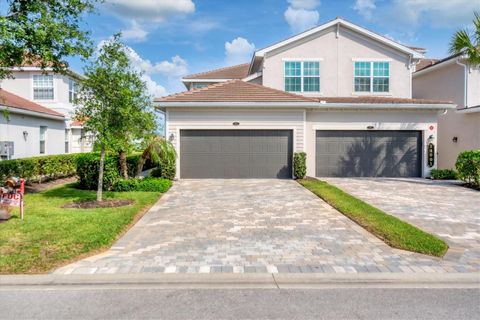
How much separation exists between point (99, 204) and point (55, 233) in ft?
9.95

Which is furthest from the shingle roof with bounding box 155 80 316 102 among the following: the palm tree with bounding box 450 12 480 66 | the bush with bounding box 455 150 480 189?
the bush with bounding box 455 150 480 189

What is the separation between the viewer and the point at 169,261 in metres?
5.79

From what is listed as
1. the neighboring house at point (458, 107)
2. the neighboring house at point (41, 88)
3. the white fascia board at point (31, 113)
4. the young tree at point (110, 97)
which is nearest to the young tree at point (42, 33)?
the young tree at point (110, 97)

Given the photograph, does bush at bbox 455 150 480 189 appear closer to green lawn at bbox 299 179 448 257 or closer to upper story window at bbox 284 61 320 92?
green lawn at bbox 299 179 448 257

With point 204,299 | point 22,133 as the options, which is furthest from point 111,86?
point 22,133

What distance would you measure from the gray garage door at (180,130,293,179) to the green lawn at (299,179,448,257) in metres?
5.17

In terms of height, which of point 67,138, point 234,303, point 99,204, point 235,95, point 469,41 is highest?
point 469,41

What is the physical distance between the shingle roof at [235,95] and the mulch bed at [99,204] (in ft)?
20.6

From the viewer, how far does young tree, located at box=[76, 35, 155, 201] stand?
10.0 metres

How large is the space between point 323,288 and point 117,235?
4.27 metres

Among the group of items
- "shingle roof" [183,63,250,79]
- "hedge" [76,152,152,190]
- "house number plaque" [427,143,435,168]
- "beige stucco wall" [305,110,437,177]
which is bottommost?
"hedge" [76,152,152,190]

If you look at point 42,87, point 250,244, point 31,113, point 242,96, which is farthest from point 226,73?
point 250,244

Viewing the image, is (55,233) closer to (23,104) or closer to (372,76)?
(23,104)

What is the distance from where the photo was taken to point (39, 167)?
49.2 ft
